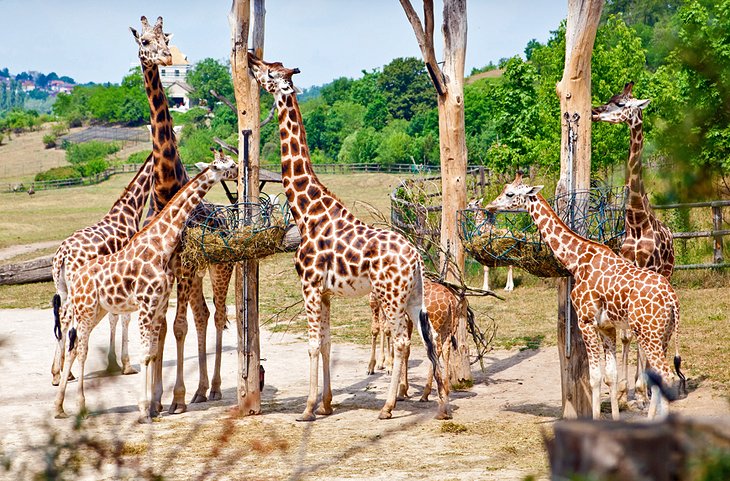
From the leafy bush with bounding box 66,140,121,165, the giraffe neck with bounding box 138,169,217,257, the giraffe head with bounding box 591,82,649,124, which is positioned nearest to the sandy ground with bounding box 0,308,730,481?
the giraffe neck with bounding box 138,169,217,257

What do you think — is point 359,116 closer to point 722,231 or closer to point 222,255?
point 722,231

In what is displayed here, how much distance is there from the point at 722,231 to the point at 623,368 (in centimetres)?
809

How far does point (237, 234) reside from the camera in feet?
33.2

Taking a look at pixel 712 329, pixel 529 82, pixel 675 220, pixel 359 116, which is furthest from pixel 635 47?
pixel 359 116

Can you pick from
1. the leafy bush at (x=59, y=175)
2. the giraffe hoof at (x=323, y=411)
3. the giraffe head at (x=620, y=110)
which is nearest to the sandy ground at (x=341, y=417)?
the giraffe hoof at (x=323, y=411)

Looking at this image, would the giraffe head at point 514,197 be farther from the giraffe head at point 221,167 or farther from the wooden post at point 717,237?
the wooden post at point 717,237

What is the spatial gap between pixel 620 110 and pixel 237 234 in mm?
4179

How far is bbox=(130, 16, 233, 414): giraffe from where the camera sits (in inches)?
441

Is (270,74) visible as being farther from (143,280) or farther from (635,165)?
(635,165)

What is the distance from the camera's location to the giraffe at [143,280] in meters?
10.3

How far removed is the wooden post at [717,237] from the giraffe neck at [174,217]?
1109 centimetres

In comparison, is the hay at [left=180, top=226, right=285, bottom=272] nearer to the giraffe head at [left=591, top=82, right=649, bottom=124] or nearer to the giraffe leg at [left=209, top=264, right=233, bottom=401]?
the giraffe leg at [left=209, top=264, right=233, bottom=401]

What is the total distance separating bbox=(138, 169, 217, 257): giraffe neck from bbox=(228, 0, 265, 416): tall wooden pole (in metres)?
0.42

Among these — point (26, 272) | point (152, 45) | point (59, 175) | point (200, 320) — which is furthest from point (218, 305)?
point (59, 175)
